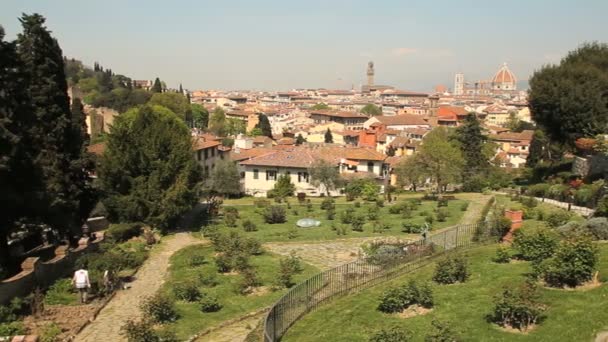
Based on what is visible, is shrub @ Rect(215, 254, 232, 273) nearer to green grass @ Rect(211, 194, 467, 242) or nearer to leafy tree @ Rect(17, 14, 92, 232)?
green grass @ Rect(211, 194, 467, 242)

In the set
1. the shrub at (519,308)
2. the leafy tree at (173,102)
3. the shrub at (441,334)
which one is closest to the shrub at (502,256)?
the shrub at (519,308)

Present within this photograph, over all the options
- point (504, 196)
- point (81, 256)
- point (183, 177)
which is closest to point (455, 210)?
point (504, 196)

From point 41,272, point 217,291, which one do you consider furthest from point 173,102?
point 217,291

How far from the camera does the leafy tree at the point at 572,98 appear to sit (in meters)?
40.3

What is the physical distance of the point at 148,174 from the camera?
33625 mm

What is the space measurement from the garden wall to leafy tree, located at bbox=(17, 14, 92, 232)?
3024 mm

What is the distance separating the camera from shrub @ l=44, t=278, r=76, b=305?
62.4 feet

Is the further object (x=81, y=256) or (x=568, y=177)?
(x=568, y=177)

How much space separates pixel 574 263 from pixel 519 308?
3067 mm

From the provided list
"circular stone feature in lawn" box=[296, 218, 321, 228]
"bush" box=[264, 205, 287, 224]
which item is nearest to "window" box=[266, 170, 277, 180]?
"bush" box=[264, 205, 287, 224]

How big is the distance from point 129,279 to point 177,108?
240 ft

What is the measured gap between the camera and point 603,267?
15766mm

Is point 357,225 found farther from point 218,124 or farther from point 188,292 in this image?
point 218,124

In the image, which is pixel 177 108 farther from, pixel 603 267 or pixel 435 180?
pixel 603 267
